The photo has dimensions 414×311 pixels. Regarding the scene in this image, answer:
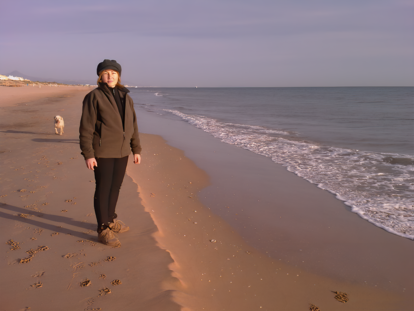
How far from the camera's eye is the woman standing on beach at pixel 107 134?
9.50ft

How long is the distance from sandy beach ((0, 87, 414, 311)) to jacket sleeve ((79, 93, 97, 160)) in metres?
1.07

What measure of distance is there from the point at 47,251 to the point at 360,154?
27.9 ft

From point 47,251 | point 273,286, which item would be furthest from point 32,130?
point 273,286

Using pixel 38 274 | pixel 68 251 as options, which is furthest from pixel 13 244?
pixel 38 274

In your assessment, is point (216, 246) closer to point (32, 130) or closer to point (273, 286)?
point (273, 286)

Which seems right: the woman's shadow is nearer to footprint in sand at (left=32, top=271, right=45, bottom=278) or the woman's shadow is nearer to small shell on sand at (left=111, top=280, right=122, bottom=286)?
footprint in sand at (left=32, top=271, right=45, bottom=278)

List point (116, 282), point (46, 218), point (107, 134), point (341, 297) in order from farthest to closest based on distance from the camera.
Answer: point (46, 218) → point (107, 134) → point (341, 297) → point (116, 282)

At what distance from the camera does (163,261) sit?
3.01m

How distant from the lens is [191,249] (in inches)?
137

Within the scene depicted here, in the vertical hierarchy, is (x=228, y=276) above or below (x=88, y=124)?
below

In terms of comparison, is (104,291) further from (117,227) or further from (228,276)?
(228,276)

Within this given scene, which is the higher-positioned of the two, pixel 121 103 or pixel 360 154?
pixel 121 103

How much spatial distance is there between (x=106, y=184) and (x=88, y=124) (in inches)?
26.3

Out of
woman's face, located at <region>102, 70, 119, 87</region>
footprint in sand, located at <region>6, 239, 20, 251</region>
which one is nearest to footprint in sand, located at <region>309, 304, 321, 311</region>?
woman's face, located at <region>102, 70, 119, 87</region>
